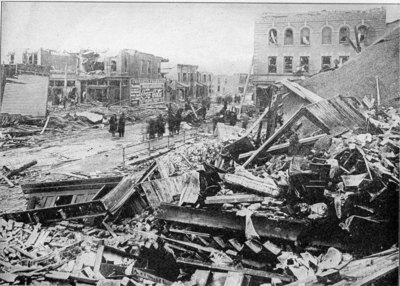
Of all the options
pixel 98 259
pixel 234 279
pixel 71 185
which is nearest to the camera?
pixel 234 279

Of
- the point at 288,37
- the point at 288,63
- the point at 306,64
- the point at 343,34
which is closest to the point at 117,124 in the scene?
the point at 288,63

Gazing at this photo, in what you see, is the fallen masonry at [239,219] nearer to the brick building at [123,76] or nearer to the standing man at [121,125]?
the standing man at [121,125]

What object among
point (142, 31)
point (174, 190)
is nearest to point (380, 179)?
point (174, 190)

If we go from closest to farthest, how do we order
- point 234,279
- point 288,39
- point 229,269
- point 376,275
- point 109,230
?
point 376,275
point 234,279
point 229,269
point 109,230
point 288,39

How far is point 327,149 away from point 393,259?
87.4 inches

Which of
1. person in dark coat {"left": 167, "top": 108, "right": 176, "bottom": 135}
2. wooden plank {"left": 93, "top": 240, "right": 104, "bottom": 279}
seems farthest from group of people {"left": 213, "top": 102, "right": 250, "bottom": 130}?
wooden plank {"left": 93, "top": 240, "right": 104, "bottom": 279}

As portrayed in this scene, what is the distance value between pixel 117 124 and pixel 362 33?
573cm

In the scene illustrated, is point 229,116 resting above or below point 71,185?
above

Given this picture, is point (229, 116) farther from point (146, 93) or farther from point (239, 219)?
point (239, 219)

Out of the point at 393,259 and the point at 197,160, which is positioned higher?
the point at 197,160

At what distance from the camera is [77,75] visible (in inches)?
286

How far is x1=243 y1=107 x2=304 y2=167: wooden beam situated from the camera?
268 inches

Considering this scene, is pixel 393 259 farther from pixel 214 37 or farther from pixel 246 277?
pixel 214 37

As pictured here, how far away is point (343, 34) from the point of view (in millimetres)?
6680
